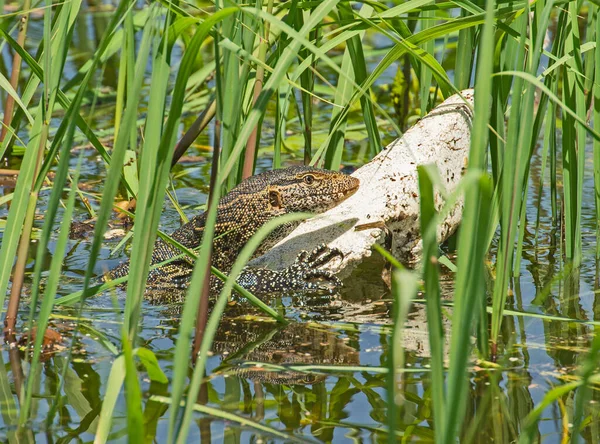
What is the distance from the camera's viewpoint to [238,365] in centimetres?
419

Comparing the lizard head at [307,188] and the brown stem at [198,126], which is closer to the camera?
the brown stem at [198,126]

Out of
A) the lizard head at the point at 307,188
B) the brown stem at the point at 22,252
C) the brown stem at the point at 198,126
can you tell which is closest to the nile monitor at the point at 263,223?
the lizard head at the point at 307,188

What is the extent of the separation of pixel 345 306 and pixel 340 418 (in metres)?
1.69

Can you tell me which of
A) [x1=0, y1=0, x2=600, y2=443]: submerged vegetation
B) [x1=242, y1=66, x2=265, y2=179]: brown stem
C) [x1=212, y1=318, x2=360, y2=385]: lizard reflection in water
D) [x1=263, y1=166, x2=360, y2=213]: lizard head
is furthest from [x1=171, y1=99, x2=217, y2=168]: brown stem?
[x1=212, y1=318, x2=360, y2=385]: lizard reflection in water

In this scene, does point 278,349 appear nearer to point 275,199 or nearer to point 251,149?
point 251,149

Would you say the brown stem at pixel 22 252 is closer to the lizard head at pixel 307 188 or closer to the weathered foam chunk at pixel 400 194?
the weathered foam chunk at pixel 400 194

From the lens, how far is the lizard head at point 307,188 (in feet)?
19.3

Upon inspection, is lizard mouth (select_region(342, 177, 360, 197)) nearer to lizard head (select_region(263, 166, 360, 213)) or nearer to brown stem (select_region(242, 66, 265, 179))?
lizard head (select_region(263, 166, 360, 213))

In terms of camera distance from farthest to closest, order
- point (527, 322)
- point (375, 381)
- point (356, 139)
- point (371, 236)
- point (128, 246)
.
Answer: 1. point (356, 139)
2. point (128, 246)
3. point (371, 236)
4. point (527, 322)
5. point (375, 381)

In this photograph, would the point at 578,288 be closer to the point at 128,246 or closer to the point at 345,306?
the point at 345,306

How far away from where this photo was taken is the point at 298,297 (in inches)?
219

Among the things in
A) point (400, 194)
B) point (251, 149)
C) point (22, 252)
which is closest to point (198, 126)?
point (251, 149)

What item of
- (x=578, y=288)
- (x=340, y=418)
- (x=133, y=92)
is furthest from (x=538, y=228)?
(x=133, y=92)

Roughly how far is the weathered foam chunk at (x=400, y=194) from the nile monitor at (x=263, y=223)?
0.12m
